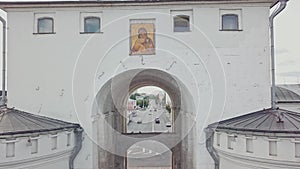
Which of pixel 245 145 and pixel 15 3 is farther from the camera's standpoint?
pixel 15 3

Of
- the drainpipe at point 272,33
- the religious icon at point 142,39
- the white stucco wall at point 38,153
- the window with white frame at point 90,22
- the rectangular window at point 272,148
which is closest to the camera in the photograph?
the rectangular window at point 272,148

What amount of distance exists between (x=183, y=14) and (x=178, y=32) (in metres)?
0.71

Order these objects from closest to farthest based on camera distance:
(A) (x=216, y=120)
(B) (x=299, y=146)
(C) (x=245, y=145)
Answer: (B) (x=299, y=146) → (C) (x=245, y=145) → (A) (x=216, y=120)

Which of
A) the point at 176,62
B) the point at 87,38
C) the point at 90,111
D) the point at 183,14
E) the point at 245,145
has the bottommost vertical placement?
the point at 245,145

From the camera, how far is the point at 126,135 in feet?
61.3

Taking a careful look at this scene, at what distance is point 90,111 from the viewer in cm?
1162

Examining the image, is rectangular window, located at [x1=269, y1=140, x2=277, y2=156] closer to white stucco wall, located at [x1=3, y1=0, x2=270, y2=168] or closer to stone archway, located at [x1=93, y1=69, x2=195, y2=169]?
white stucco wall, located at [x1=3, y1=0, x2=270, y2=168]

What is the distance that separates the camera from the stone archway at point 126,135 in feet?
41.4

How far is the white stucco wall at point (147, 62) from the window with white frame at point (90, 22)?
0.51ft

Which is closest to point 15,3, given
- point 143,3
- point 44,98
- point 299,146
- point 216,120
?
point 44,98

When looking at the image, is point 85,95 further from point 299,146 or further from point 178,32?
point 299,146

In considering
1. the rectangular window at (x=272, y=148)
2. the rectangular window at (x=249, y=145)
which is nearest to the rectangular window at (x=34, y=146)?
the rectangular window at (x=249, y=145)

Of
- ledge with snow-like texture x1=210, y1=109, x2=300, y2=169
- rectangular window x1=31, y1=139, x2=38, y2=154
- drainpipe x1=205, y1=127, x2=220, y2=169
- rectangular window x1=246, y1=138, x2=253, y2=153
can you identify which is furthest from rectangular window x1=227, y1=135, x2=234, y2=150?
rectangular window x1=31, y1=139, x2=38, y2=154

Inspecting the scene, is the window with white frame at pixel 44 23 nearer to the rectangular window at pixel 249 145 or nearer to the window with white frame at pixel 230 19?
the window with white frame at pixel 230 19
